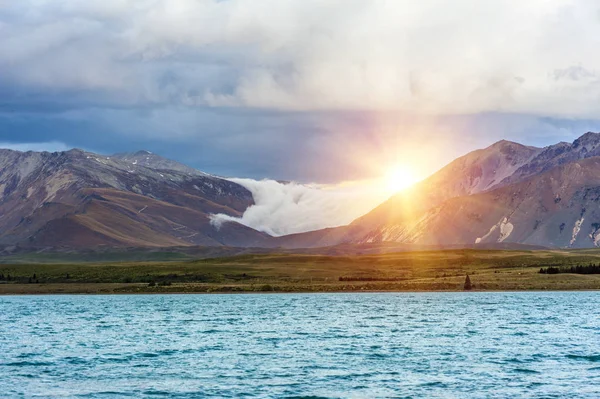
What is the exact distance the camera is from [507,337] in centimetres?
9294

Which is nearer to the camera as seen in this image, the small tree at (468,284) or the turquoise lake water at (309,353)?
the turquoise lake water at (309,353)

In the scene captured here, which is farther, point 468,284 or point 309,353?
point 468,284

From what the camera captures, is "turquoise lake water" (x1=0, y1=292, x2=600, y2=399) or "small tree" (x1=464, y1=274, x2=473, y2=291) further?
"small tree" (x1=464, y1=274, x2=473, y2=291)

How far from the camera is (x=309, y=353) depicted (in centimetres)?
8050

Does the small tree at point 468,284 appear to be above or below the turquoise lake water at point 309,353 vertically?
above

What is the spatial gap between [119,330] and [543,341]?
51106mm

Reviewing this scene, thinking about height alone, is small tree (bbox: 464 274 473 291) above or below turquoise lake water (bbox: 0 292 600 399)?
above

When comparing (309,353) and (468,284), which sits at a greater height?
(468,284)

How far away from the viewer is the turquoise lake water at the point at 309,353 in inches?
2393

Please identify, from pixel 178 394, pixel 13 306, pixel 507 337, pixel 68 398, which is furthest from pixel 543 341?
pixel 13 306

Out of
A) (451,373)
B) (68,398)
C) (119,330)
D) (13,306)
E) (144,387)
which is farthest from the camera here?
(13,306)

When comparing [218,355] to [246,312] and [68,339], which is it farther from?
[246,312]

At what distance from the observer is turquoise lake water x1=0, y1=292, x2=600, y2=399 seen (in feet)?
199

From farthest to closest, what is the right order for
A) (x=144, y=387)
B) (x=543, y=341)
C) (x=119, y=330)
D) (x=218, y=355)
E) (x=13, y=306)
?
1. (x=13, y=306)
2. (x=119, y=330)
3. (x=543, y=341)
4. (x=218, y=355)
5. (x=144, y=387)
